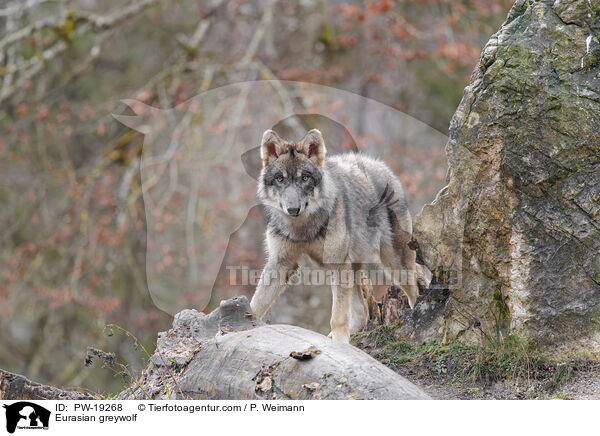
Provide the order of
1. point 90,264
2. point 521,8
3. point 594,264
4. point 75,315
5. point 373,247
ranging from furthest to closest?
point 75,315 < point 90,264 < point 373,247 < point 521,8 < point 594,264

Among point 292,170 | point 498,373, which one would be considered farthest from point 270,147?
point 498,373

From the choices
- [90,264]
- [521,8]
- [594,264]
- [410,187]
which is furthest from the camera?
[90,264]

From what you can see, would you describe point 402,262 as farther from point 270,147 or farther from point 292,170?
point 270,147

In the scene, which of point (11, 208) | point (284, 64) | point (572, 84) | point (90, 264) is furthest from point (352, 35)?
point (572, 84)

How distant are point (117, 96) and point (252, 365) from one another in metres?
10.0

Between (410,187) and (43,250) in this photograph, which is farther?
(43,250)

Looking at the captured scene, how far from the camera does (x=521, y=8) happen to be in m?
5.39

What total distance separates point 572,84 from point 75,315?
402 inches

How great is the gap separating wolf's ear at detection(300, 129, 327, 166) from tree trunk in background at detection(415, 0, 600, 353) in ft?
4.06

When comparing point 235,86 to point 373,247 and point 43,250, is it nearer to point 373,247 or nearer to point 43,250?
point 43,250

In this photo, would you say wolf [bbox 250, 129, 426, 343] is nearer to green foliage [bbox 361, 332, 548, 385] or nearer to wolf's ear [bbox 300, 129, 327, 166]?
wolf's ear [bbox 300, 129, 327, 166]

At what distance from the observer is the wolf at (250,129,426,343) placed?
6023 millimetres

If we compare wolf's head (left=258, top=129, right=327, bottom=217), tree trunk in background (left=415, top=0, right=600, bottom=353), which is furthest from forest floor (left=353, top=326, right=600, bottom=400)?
wolf's head (left=258, top=129, right=327, bottom=217)

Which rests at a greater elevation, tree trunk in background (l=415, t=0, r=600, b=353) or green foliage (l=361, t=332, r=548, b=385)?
tree trunk in background (l=415, t=0, r=600, b=353)
